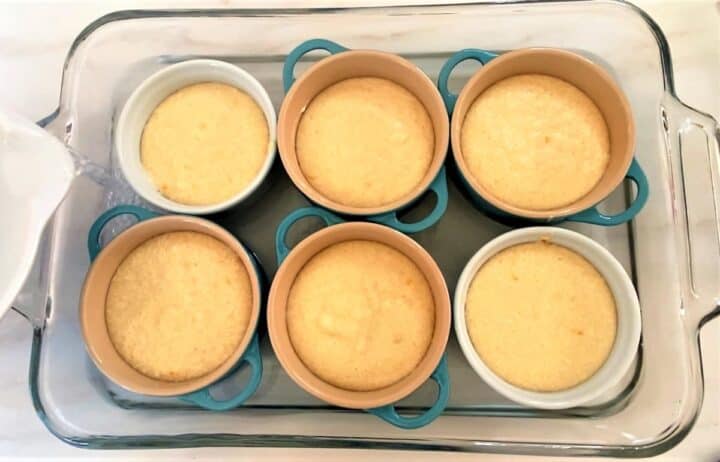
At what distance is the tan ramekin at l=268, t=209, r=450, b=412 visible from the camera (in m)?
0.73

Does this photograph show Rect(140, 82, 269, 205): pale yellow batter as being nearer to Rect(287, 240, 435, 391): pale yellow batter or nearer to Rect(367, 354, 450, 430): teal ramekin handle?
Rect(287, 240, 435, 391): pale yellow batter

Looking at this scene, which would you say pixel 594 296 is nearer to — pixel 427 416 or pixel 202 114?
pixel 427 416

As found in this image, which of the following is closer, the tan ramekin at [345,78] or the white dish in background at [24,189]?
the white dish in background at [24,189]

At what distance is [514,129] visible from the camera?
84 cm

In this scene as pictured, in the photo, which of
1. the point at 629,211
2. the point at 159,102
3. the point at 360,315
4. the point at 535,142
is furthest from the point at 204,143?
the point at 629,211

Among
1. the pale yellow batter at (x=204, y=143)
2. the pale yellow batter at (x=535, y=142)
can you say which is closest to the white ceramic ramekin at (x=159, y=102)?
the pale yellow batter at (x=204, y=143)

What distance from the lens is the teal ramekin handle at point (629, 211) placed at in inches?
30.3

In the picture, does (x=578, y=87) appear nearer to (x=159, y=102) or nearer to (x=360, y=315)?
(x=360, y=315)

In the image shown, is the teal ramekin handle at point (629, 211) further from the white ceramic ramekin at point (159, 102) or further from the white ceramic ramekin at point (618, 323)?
the white ceramic ramekin at point (159, 102)

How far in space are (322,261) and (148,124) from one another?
30 centimetres

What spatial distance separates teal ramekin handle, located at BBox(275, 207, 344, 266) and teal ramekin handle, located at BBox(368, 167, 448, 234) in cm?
5

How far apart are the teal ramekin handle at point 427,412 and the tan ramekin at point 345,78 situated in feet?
0.65

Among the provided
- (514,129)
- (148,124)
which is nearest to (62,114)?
(148,124)

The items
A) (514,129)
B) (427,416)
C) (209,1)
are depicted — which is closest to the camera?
(427,416)
